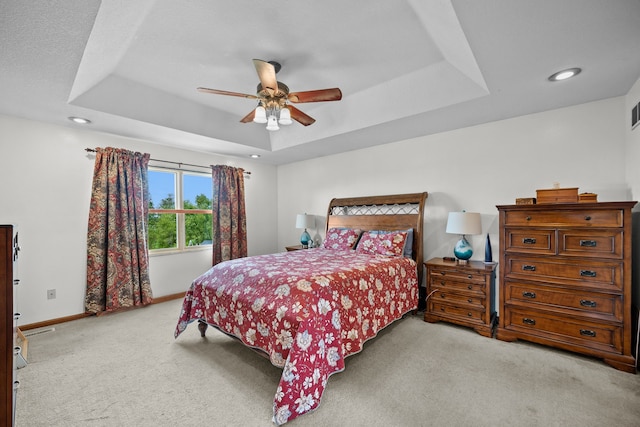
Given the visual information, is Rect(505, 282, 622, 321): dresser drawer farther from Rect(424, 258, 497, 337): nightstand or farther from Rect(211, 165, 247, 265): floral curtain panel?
Rect(211, 165, 247, 265): floral curtain panel

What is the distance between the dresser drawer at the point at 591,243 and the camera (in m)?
2.20

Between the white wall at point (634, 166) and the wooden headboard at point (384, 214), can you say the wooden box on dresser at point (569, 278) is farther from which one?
the wooden headboard at point (384, 214)

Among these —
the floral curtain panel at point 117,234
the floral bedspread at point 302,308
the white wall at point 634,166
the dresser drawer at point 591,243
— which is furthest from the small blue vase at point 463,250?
the floral curtain panel at point 117,234

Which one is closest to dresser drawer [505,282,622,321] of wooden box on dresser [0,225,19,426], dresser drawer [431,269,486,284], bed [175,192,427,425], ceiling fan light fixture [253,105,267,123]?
dresser drawer [431,269,486,284]

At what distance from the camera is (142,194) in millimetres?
3832

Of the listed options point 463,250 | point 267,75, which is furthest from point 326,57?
point 463,250

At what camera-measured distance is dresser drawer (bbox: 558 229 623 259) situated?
2199 mm

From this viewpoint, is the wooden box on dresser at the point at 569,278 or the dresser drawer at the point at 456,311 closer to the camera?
the wooden box on dresser at the point at 569,278

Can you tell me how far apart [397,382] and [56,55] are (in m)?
3.44

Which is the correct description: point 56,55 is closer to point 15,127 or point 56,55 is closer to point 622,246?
point 15,127

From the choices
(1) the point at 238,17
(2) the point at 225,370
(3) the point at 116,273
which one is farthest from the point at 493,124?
(3) the point at 116,273

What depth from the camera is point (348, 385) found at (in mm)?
1996

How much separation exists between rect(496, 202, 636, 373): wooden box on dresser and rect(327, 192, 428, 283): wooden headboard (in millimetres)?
1019

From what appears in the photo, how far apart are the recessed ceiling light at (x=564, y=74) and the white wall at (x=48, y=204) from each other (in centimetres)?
485
